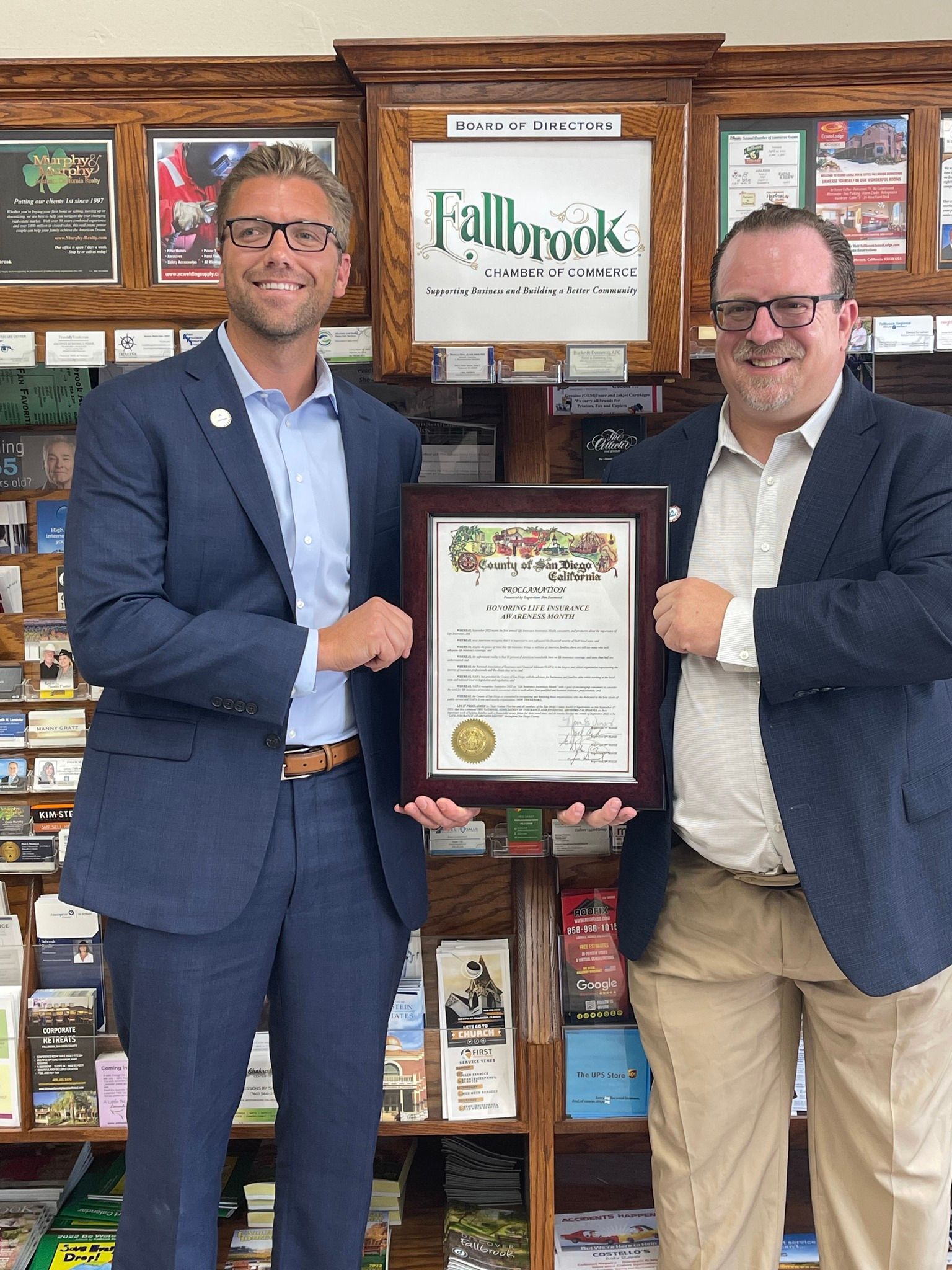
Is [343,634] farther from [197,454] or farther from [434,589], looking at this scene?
[197,454]

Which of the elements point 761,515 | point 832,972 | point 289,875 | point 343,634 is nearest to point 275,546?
point 343,634

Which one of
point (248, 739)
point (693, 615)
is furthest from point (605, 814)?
point (248, 739)

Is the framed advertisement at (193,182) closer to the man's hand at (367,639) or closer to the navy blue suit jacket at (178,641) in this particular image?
the navy blue suit jacket at (178,641)

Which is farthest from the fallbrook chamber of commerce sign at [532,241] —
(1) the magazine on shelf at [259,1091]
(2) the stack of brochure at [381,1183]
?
(2) the stack of brochure at [381,1183]

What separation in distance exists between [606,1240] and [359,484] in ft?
6.07

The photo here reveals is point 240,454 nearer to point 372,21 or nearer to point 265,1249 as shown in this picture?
point 372,21

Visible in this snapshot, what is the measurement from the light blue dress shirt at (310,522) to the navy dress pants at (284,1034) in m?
0.11

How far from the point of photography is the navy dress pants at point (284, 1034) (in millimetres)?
1806

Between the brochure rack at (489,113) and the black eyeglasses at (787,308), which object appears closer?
the black eyeglasses at (787,308)

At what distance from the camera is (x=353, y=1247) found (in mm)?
1983

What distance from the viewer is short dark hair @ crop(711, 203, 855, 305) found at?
1851 mm

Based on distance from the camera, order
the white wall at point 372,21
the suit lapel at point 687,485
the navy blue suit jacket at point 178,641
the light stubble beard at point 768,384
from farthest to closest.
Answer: the white wall at point 372,21, the suit lapel at point 687,485, the light stubble beard at point 768,384, the navy blue suit jacket at point 178,641

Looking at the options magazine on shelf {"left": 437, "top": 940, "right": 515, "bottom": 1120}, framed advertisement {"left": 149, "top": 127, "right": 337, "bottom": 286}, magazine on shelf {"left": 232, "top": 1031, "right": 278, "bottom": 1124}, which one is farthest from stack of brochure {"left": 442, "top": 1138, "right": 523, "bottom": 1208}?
framed advertisement {"left": 149, "top": 127, "right": 337, "bottom": 286}

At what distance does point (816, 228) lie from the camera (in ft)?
6.08
